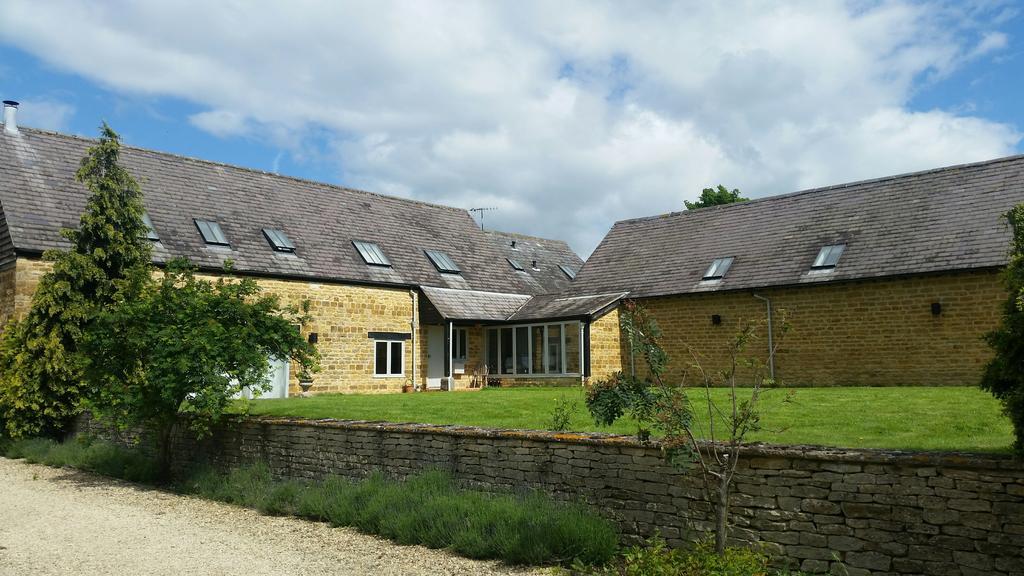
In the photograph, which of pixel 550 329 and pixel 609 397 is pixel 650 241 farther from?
pixel 609 397

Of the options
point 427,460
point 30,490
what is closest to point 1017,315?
point 427,460

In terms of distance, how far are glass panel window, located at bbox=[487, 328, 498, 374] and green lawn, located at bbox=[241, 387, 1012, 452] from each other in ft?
28.1

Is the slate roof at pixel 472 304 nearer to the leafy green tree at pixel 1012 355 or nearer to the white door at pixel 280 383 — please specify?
the white door at pixel 280 383

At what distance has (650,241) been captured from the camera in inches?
1073

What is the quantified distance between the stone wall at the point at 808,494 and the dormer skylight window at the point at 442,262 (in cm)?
1784

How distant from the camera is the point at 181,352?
484 inches

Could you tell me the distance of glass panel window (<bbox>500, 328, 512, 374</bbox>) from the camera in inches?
1031

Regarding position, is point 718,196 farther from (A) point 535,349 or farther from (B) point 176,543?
(B) point 176,543

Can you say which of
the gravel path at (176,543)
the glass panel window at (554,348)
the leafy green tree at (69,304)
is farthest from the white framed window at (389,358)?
the gravel path at (176,543)

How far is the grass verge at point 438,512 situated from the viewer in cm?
773

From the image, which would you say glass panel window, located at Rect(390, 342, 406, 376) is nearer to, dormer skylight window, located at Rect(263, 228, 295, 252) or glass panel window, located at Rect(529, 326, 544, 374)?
glass panel window, located at Rect(529, 326, 544, 374)

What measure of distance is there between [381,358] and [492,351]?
159 inches

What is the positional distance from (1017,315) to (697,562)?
3124mm

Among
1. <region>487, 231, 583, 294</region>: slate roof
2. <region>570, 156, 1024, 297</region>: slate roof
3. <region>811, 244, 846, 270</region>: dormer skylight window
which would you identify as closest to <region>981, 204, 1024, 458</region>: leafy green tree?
<region>570, 156, 1024, 297</region>: slate roof
